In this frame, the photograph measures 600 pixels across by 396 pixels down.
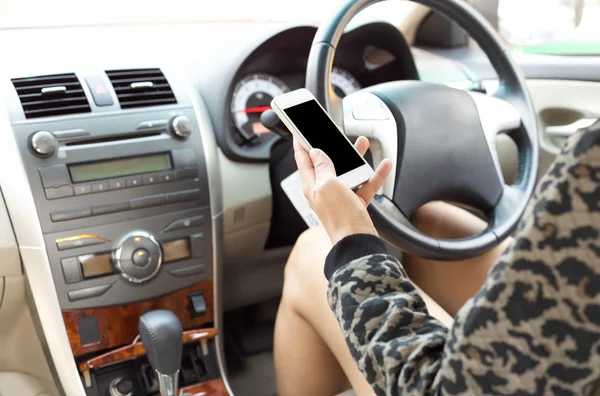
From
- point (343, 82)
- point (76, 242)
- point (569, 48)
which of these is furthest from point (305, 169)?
point (569, 48)

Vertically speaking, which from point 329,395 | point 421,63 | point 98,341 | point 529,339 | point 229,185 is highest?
point 529,339

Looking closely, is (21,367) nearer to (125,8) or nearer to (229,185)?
Answer: (229,185)

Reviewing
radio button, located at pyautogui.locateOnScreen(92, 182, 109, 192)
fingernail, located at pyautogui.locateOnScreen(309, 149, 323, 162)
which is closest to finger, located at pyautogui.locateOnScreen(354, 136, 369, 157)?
fingernail, located at pyautogui.locateOnScreen(309, 149, 323, 162)

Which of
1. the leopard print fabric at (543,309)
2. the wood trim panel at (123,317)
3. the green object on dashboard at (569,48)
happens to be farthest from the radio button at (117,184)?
the green object on dashboard at (569,48)

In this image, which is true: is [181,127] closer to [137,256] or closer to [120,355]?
[137,256]

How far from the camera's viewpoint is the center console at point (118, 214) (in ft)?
3.52

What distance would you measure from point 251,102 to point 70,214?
0.45 m

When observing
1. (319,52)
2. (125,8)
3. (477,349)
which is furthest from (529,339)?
(125,8)

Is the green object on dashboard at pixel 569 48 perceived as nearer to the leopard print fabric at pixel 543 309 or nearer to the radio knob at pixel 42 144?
the radio knob at pixel 42 144

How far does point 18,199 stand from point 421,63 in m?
0.98

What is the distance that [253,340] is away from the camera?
1626mm

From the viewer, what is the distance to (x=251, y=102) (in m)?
1.34

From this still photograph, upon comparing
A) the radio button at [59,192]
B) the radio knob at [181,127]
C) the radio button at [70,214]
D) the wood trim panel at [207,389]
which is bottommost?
the wood trim panel at [207,389]

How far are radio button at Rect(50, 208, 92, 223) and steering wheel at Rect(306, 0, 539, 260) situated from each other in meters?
0.44
